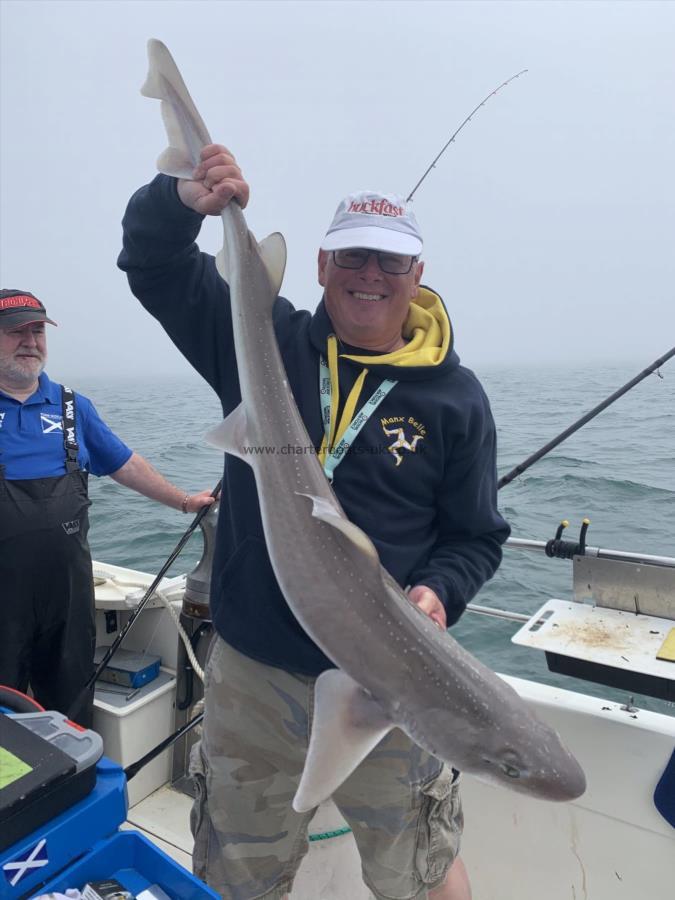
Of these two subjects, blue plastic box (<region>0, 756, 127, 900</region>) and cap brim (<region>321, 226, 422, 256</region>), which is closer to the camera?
blue plastic box (<region>0, 756, 127, 900</region>)

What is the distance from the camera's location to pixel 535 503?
13344 millimetres

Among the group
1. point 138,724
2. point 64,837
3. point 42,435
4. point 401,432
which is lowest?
point 138,724

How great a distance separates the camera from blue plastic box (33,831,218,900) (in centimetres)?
175

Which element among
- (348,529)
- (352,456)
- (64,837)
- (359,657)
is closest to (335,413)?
(352,456)

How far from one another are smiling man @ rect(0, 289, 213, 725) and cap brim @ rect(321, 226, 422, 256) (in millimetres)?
2004

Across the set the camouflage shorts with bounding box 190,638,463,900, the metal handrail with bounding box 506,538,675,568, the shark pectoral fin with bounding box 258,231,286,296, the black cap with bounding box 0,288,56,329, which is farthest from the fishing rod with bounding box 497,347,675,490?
the black cap with bounding box 0,288,56,329

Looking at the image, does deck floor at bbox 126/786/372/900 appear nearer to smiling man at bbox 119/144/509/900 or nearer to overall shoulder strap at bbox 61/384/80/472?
smiling man at bbox 119/144/509/900

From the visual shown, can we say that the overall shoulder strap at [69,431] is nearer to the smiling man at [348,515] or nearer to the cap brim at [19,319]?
the cap brim at [19,319]

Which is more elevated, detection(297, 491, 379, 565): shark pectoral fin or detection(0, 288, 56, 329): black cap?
detection(0, 288, 56, 329): black cap

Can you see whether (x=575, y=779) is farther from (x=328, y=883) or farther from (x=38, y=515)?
(x=38, y=515)

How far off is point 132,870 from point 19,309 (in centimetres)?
361

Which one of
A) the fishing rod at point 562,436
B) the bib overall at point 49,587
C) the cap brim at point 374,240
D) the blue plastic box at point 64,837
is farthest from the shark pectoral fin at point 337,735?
the bib overall at point 49,587

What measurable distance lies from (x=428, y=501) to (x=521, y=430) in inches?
765

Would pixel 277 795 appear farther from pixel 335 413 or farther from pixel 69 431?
pixel 69 431
